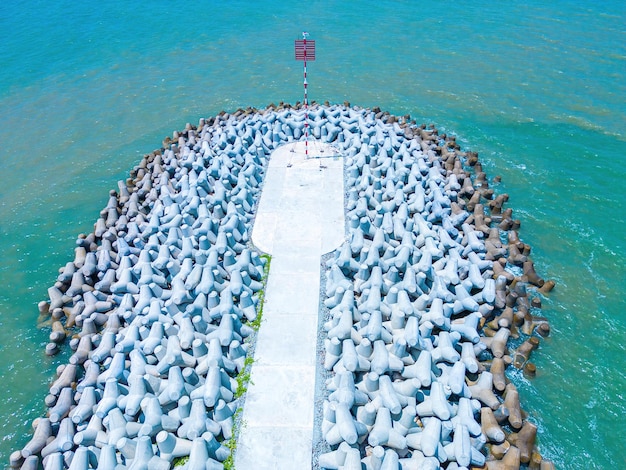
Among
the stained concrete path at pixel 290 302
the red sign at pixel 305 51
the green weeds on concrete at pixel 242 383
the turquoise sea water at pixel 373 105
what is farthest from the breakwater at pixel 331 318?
the red sign at pixel 305 51

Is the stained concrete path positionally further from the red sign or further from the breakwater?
the red sign

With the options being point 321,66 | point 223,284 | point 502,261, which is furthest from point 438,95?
point 223,284

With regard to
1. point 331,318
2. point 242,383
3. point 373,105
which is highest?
point 373,105

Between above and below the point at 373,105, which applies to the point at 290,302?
below

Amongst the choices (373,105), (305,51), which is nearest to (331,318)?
(305,51)

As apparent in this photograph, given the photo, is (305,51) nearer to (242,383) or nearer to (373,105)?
(373,105)

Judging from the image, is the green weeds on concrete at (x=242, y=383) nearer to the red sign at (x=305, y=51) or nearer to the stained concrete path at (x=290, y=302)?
the stained concrete path at (x=290, y=302)

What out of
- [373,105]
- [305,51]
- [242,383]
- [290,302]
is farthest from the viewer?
[373,105]
